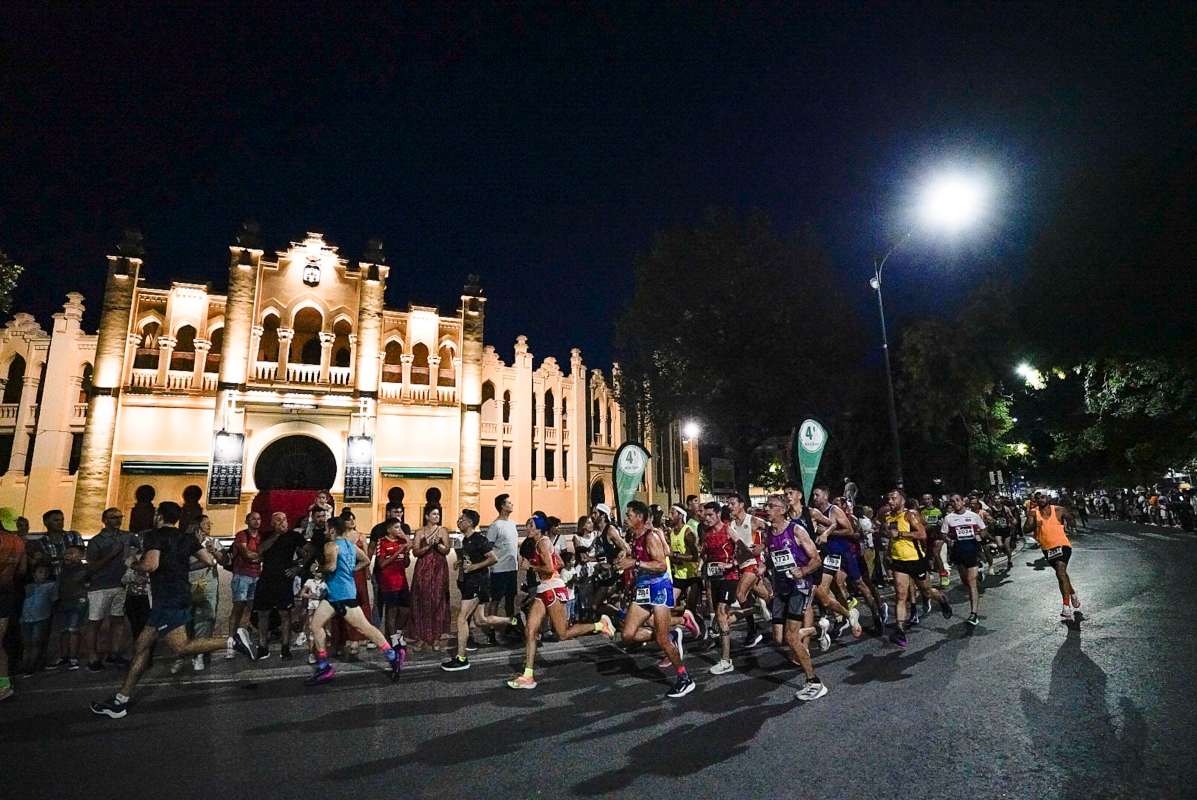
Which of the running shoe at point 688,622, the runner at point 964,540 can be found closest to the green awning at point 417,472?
the running shoe at point 688,622

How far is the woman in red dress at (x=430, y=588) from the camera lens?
874cm

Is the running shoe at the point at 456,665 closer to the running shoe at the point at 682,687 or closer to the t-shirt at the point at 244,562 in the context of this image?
the running shoe at the point at 682,687

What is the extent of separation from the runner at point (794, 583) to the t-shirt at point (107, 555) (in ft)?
27.8

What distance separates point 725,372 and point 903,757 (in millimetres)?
19824

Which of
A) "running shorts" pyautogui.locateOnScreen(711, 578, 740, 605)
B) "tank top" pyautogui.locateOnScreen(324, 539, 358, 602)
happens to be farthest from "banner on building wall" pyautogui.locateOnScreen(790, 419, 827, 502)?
"tank top" pyautogui.locateOnScreen(324, 539, 358, 602)

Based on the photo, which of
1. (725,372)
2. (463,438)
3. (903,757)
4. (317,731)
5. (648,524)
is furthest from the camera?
(463,438)

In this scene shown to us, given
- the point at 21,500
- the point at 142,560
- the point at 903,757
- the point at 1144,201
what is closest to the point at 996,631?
the point at 903,757

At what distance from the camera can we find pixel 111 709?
18.5 feet

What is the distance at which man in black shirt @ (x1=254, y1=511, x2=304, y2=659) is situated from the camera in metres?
8.00

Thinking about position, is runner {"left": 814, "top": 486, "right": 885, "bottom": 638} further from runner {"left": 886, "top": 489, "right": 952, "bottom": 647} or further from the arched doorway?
the arched doorway

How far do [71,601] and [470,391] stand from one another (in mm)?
21219

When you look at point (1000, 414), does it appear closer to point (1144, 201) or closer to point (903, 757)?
point (1144, 201)

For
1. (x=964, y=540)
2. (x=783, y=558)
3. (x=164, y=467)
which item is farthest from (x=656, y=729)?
(x=164, y=467)

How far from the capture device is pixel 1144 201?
51.9 feet
